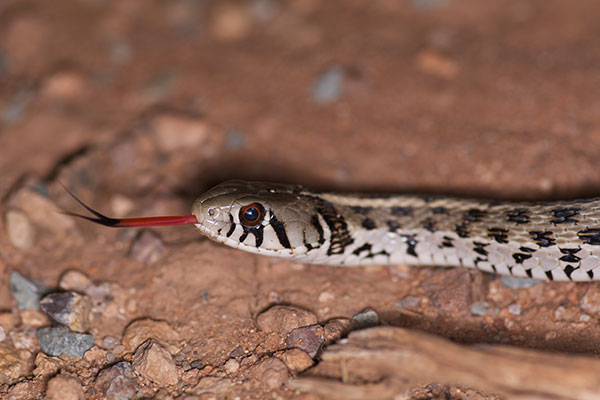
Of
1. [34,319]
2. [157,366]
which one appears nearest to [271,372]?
[157,366]

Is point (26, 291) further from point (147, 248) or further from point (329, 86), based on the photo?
point (329, 86)

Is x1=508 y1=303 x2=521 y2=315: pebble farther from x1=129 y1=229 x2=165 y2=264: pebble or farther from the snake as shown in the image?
x1=129 y1=229 x2=165 y2=264: pebble

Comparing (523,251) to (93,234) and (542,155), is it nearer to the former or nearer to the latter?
(542,155)

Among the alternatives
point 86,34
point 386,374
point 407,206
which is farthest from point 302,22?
point 386,374

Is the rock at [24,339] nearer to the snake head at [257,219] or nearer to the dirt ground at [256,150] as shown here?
the dirt ground at [256,150]

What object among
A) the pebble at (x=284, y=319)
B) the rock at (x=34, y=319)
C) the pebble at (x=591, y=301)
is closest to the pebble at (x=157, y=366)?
the pebble at (x=284, y=319)

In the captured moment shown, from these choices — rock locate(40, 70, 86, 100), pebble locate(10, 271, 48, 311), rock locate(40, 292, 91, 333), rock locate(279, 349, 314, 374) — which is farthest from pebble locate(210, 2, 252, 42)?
rock locate(279, 349, 314, 374)

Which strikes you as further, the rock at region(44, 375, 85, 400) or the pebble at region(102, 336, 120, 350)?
the pebble at region(102, 336, 120, 350)
